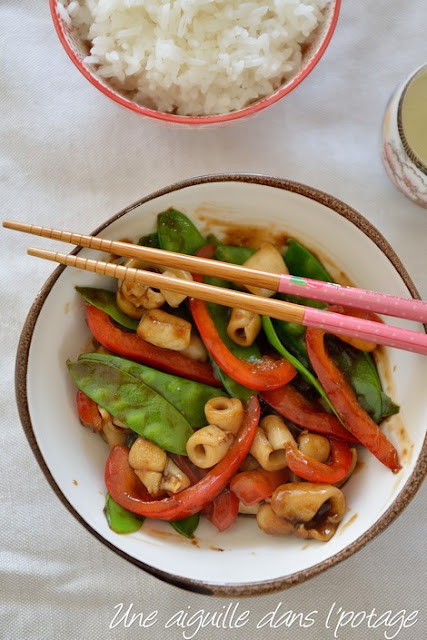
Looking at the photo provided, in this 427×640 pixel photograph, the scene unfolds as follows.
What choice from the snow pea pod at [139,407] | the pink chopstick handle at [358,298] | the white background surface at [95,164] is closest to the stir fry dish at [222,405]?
the snow pea pod at [139,407]

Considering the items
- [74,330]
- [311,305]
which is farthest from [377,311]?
[74,330]

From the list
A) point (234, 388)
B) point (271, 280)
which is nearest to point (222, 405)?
point (234, 388)

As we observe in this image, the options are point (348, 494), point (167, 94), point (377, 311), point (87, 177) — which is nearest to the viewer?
point (377, 311)

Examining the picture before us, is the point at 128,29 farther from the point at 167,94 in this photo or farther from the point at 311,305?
the point at 311,305

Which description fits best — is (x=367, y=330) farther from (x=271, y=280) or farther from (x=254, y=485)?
(x=254, y=485)

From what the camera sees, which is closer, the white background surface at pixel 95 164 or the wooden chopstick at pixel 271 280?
the wooden chopstick at pixel 271 280

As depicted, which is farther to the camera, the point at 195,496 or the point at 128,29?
the point at 128,29

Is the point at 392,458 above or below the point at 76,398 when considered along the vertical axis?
above

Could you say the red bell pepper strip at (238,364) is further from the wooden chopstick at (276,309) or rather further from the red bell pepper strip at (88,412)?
the red bell pepper strip at (88,412)
